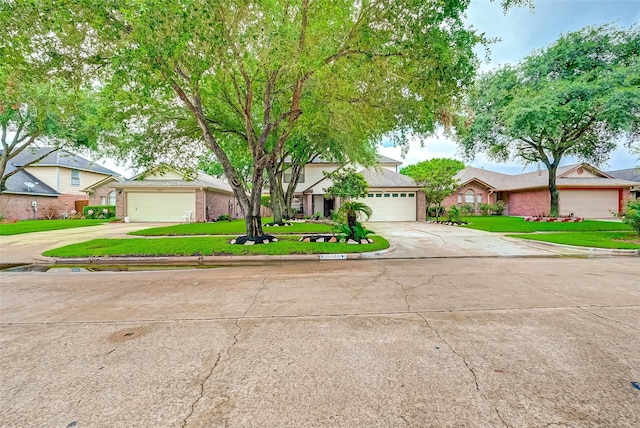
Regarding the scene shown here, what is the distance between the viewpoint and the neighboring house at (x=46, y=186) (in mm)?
25516

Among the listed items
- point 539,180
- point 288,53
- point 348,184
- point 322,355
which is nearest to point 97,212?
point 348,184

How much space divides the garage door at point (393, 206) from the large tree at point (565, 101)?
5889 millimetres

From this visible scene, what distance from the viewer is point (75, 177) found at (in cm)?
3086

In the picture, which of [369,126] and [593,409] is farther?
[369,126]

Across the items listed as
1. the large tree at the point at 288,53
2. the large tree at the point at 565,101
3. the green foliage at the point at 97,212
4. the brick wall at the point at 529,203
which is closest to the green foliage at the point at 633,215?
the large tree at the point at 565,101

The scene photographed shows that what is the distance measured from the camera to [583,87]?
1686 cm

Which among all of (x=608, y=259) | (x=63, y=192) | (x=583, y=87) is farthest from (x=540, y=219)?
(x=63, y=192)

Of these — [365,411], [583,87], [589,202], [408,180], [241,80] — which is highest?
[583,87]

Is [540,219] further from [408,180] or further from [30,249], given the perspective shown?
[30,249]

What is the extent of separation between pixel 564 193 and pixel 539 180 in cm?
249

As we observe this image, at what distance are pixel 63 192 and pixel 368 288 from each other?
116 ft

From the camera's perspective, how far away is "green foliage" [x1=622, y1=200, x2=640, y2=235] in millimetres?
12203

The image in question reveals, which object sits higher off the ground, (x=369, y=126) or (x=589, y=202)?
(x=369, y=126)

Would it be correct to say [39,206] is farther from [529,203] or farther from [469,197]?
[529,203]
